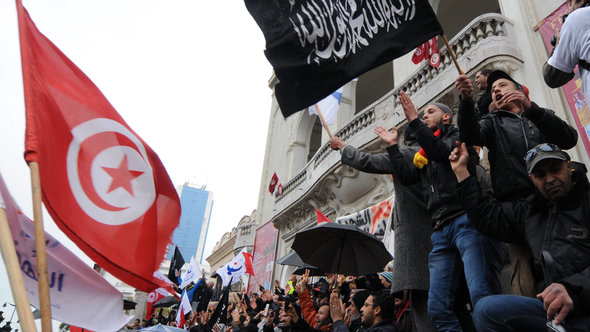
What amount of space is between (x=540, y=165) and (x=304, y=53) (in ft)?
7.56

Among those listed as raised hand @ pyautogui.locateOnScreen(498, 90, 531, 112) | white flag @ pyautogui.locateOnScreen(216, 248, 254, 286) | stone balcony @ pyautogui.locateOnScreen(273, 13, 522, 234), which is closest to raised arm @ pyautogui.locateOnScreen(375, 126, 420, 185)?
raised hand @ pyautogui.locateOnScreen(498, 90, 531, 112)

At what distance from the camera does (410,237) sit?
9.96 feet

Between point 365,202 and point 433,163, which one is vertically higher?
point 433,163

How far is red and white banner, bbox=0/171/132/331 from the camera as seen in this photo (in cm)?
251

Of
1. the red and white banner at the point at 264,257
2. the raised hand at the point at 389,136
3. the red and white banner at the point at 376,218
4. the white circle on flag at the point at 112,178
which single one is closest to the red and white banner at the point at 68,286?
the white circle on flag at the point at 112,178

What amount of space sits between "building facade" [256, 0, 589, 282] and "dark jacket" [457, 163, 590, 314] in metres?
4.90

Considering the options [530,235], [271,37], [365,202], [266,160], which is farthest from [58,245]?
[266,160]

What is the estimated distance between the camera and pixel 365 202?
10.7 m

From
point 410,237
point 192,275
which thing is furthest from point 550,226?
point 192,275

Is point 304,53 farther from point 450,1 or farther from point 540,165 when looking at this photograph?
point 450,1

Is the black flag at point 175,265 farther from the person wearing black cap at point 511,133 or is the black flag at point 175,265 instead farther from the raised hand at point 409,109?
the person wearing black cap at point 511,133

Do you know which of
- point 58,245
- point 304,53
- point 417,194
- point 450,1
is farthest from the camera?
point 450,1

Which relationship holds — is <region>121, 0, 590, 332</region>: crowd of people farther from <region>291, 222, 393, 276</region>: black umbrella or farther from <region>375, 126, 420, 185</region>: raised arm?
<region>291, 222, 393, 276</region>: black umbrella

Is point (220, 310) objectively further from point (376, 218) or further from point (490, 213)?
point (490, 213)
